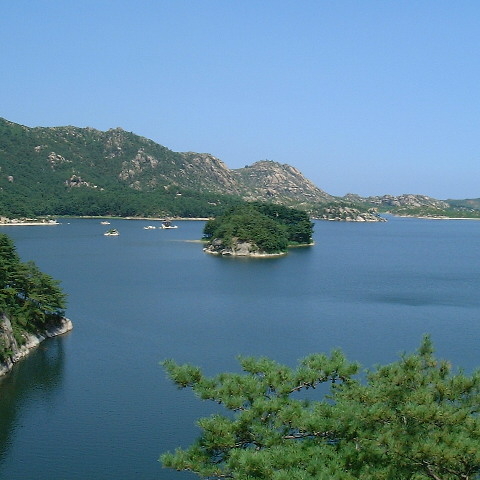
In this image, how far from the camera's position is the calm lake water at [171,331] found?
18.0 meters

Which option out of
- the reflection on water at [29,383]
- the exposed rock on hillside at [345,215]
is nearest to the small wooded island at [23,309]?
the reflection on water at [29,383]

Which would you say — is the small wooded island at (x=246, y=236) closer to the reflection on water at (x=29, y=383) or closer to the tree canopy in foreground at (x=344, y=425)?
the reflection on water at (x=29, y=383)

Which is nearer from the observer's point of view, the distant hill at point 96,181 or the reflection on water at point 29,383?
the reflection on water at point 29,383

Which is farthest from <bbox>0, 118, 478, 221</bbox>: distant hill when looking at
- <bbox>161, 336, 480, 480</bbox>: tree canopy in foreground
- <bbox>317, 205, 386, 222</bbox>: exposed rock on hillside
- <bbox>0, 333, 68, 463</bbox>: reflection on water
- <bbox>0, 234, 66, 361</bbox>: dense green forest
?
<bbox>161, 336, 480, 480</bbox>: tree canopy in foreground

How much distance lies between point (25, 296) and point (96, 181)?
139 m

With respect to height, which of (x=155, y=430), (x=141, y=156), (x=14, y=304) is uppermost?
(x=141, y=156)

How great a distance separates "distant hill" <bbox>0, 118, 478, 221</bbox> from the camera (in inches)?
5492

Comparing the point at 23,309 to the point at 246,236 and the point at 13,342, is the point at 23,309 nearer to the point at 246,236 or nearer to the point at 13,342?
the point at 13,342

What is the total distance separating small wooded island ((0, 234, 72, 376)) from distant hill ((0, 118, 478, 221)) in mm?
85407

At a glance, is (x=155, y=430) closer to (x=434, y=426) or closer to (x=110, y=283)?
(x=434, y=426)

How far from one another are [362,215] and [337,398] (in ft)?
492

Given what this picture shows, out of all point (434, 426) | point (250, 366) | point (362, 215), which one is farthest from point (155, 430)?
point (362, 215)

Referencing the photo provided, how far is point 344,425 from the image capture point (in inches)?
350

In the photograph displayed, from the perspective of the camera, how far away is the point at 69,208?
138750 mm
